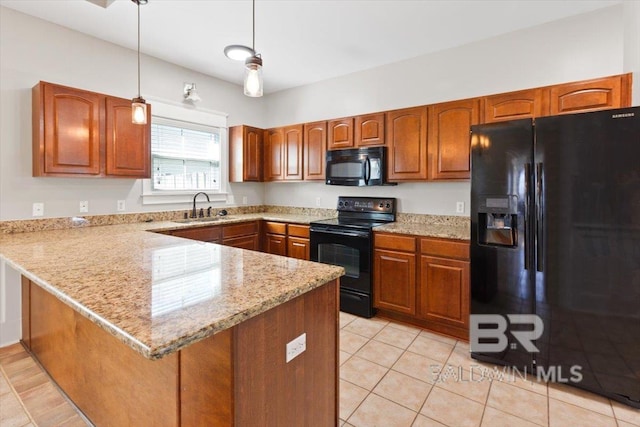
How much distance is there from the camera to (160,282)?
1.31 meters

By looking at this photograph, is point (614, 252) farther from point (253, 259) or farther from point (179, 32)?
point (179, 32)

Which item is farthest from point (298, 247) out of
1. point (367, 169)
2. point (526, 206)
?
point (526, 206)

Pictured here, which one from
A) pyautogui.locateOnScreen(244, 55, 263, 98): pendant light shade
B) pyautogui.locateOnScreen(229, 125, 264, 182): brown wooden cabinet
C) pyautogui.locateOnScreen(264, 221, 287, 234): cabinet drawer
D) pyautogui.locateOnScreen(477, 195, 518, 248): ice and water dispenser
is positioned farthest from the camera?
pyautogui.locateOnScreen(229, 125, 264, 182): brown wooden cabinet

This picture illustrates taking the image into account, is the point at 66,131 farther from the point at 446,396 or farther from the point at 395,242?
the point at 446,396

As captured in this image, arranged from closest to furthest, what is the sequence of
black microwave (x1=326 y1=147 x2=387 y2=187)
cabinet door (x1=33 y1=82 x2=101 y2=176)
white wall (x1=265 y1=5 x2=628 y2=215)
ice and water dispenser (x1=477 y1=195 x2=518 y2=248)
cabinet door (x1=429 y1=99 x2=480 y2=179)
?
ice and water dispenser (x1=477 y1=195 x2=518 y2=248) → cabinet door (x1=33 y1=82 x2=101 y2=176) → white wall (x1=265 y1=5 x2=628 y2=215) → cabinet door (x1=429 y1=99 x2=480 y2=179) → black microwave (x1=326 y1=147 x2=387 y2=187)

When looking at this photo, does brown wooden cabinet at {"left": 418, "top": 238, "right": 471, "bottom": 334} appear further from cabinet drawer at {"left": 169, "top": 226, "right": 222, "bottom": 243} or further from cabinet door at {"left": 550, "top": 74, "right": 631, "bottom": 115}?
cabinet drawer at {"left": 169, "top": 226, "right": 222, "bottom": 243}

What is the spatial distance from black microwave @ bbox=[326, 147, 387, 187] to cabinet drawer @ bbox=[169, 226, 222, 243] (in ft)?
4.64

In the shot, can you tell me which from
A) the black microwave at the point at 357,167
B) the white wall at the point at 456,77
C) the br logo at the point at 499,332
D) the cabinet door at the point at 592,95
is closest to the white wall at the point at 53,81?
the white wall at the point at 456,77

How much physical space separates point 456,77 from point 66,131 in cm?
368

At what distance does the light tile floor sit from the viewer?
72.6 inches

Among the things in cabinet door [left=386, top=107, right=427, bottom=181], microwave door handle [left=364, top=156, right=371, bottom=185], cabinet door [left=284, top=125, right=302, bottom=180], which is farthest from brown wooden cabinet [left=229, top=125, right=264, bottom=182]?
cabinet door [left=386, top=107, right=427, bottom=181]

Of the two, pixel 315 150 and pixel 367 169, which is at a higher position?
pixel 315 150

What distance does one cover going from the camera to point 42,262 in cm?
163

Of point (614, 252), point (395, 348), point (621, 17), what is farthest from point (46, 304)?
point (621, 17)
